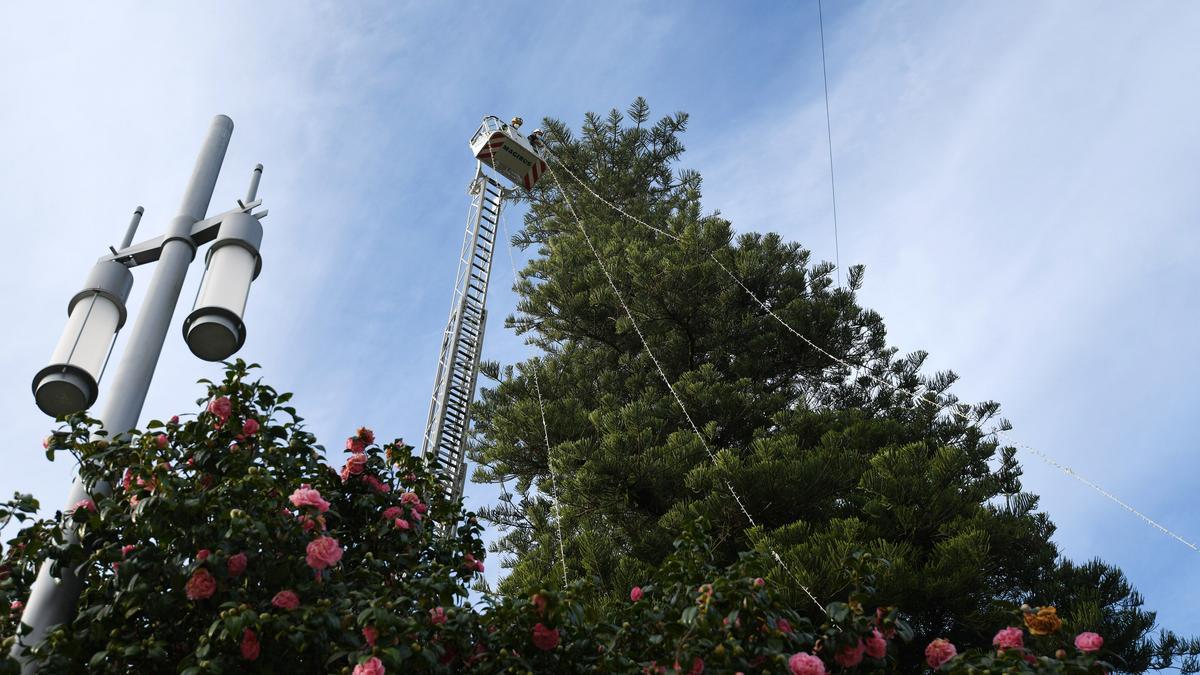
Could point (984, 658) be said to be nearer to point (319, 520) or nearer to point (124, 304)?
point (319, 520)

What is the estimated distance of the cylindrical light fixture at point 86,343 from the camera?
3045 mm

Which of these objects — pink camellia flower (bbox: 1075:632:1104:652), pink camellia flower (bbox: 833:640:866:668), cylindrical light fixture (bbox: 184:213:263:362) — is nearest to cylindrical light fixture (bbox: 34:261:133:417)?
cylindrical light fixture (bbox: 184:213:263:362)

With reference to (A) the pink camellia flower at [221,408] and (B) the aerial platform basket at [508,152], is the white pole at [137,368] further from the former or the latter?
(B) the aerial platform basket at [508,152]

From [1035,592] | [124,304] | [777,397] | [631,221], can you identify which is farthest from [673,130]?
[124,304]

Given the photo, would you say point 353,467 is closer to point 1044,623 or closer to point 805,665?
point 805,665

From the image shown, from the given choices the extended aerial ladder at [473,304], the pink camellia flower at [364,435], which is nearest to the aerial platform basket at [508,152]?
the extended aerial ladder at [473,304]

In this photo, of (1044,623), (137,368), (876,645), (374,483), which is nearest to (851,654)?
(876,645)

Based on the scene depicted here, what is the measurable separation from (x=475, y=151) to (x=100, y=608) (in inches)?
384

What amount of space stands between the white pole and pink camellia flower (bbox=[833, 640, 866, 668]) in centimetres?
238

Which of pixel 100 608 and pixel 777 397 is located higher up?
pixel 777 397

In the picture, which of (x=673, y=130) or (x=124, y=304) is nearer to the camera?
(x=124, y=304)

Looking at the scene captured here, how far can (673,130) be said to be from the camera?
14.4 metres

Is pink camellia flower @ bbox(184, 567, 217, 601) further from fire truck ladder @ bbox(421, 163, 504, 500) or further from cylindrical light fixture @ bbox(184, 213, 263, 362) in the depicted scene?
fire truck ladder @ bbox(421, 163, 504, 500)

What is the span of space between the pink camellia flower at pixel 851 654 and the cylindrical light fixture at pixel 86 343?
2.53m
